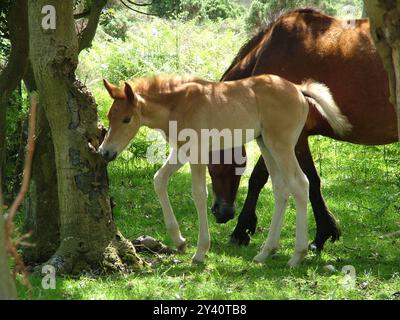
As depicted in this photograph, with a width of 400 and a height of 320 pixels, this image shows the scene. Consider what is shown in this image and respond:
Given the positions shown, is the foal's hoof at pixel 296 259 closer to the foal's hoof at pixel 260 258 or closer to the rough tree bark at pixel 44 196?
the foal's hoof at pixel 260 258

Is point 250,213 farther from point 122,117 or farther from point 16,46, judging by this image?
point 16,46

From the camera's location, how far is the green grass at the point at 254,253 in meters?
5.63

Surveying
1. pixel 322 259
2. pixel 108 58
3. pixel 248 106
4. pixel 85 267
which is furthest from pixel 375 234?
pixel 108 58

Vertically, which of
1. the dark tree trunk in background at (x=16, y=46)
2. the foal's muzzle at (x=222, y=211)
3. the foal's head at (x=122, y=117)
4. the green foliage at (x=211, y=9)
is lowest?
the foal's muzzle at (x=222, y=211)

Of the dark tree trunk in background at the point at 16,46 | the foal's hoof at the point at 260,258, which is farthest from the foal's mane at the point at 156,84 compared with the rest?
the dark tree trunk in background at the point at 16,46

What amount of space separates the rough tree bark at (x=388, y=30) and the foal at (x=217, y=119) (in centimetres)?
232

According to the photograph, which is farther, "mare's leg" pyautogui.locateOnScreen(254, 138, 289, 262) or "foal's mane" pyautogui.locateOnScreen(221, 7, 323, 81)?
"foal's mane" pyautogui.locateOnScreen(221, 7, 323, 81)

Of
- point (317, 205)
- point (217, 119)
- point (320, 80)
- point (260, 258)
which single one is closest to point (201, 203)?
point (217, 119)

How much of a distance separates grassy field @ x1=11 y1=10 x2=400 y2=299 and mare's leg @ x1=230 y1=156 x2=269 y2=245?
128 mm

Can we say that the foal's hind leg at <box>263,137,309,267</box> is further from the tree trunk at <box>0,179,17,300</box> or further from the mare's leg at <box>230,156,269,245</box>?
the tree trunk at <box>0,179,17,300</box>

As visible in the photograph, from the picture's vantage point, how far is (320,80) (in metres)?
7.96

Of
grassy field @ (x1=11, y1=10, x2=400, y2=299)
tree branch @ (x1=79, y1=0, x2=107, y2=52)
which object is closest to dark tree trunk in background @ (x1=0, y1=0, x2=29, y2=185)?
tree branch @ (x1=79, y1=0, x2=107, y2=52)

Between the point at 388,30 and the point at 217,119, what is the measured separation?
2631 millimetres

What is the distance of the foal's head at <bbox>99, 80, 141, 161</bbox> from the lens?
20.5 feet
